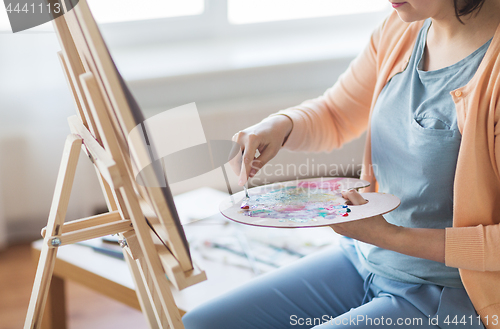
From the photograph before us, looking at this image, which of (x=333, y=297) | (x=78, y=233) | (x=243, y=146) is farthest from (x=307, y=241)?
(x=78, y=233)

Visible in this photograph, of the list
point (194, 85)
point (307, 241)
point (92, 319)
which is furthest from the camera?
point (194, 85)

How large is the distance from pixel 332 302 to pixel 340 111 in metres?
0.48

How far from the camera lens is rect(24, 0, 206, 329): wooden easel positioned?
2.03 feet

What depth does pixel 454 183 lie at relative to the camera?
80cm

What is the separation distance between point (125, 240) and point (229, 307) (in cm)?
26

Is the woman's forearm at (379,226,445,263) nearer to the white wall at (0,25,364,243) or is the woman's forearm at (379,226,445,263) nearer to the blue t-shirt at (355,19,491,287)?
the blue t-shirt at (355,19,491,287)

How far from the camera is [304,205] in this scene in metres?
0.84

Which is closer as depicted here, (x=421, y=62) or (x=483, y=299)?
(x=483, y=299)

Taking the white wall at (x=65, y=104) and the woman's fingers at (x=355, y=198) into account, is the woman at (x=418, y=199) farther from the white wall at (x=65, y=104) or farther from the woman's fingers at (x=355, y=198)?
the white wall at (x=65, y=104)

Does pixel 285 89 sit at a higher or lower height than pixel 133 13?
lower

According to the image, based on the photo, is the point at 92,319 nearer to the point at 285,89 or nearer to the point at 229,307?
the point at 229,307

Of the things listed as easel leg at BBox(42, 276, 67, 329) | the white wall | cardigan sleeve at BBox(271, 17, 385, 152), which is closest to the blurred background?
the white wall

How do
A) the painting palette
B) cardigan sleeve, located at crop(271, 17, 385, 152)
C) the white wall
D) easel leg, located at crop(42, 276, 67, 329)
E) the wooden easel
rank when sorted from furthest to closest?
1. the white wall
2. easel leg, located at crop(42, 276, 67, 329)
3. cardigan sleeve, located at crop(271, 17, 385, 152)
4. the painting palette
5. the wooden easel

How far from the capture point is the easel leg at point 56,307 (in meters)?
1.41
